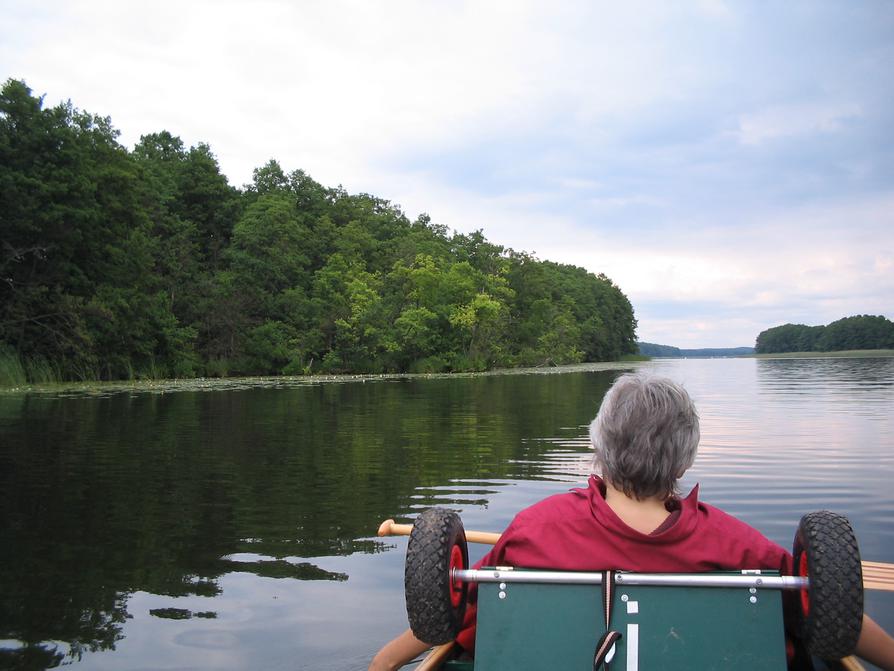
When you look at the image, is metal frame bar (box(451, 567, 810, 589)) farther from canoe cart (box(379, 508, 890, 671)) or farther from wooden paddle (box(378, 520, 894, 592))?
wooden paddle (box(378, 520, 894, 592))

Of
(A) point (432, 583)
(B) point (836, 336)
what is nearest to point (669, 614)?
(A) point (432, 583)

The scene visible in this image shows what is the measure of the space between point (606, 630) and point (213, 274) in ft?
160

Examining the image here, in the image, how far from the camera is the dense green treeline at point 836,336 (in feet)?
356

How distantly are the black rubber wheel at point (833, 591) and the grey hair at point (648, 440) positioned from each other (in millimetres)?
438

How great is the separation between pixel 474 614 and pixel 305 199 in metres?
58.6

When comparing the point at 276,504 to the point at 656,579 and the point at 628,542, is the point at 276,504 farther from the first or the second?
the point at 656,579

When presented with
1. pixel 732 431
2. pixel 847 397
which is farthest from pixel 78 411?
pixel 847 397

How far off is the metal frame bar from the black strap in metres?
0.02

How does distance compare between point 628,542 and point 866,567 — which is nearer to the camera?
point 628,542

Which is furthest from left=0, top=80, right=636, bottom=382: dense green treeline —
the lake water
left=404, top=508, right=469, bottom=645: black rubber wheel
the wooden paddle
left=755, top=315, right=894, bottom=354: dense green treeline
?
left=755, top=315, right=894, bottom=354: dense green treeline

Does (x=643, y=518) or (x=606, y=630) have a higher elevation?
(x=643, y=518)

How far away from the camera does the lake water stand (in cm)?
398

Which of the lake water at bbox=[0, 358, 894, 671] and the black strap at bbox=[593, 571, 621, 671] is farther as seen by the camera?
the lake water at bbox=[0, 358, 894, 671]

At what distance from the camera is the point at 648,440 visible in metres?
2.31
